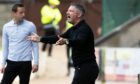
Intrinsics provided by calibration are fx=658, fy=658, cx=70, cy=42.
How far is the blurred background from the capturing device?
610 inches

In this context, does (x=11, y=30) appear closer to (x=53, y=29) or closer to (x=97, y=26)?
(x=53, y=29)

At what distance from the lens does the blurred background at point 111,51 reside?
1550 cm

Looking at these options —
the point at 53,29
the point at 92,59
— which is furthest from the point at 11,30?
the point at 53,29

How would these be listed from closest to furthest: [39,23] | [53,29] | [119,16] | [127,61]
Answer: [127,61], [53,29], [119,16], [39,23]

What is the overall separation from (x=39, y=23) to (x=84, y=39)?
48.3ft

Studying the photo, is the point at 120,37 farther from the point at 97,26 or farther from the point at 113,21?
the point at 97,26

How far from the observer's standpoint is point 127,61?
50.8ft

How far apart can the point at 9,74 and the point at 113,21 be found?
9.25m

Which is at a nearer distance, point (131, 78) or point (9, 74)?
point (9, 74)

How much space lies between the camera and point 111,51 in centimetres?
1562

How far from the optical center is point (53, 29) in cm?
1783

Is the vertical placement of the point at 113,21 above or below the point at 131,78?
above

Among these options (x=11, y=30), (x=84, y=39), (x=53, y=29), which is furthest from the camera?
(x=53, y=29)

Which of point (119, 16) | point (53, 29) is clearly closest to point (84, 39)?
point (53, 29)
